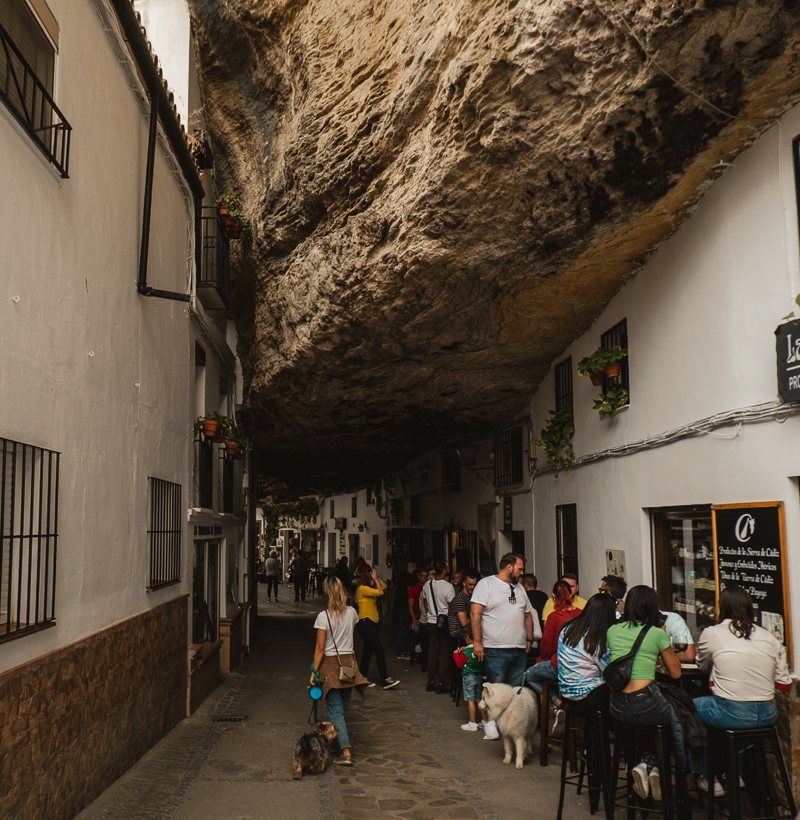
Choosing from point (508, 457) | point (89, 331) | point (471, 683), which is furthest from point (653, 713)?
point (508, 457)

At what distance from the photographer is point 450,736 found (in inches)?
311

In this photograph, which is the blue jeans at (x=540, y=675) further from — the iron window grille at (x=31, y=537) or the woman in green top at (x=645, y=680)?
the iron window grille at (x=31, y=537)

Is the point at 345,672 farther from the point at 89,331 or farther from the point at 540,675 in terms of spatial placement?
the point at 89,331

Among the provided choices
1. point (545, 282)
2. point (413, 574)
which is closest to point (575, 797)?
point (545, 282)

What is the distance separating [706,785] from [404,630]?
8.18 meters

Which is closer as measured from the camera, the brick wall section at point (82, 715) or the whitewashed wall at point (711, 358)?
the brick wall section at point (82, 715)

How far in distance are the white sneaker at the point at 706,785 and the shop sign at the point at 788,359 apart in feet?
9.17

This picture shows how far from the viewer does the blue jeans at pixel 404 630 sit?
12980 millimetres

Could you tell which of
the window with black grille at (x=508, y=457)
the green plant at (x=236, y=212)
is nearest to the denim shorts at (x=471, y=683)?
the window with black grille at (x=508, y=457)

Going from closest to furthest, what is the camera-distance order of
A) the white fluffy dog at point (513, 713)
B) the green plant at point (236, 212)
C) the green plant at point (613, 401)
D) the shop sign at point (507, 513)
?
the white fluffy dog at point (513, 713) < the green plant at point (613, 401) < the green plant at point (236, 212) < the shop sign at point (507, 513)

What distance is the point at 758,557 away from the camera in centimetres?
524

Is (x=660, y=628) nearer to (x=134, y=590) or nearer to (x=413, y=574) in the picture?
(x=134, y=590)

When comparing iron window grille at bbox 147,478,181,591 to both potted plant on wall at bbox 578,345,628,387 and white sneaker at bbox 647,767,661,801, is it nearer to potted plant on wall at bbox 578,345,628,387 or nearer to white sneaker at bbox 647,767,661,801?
potted plant on wall at bbox 578,345,628,387

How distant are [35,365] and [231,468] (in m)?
8.14
